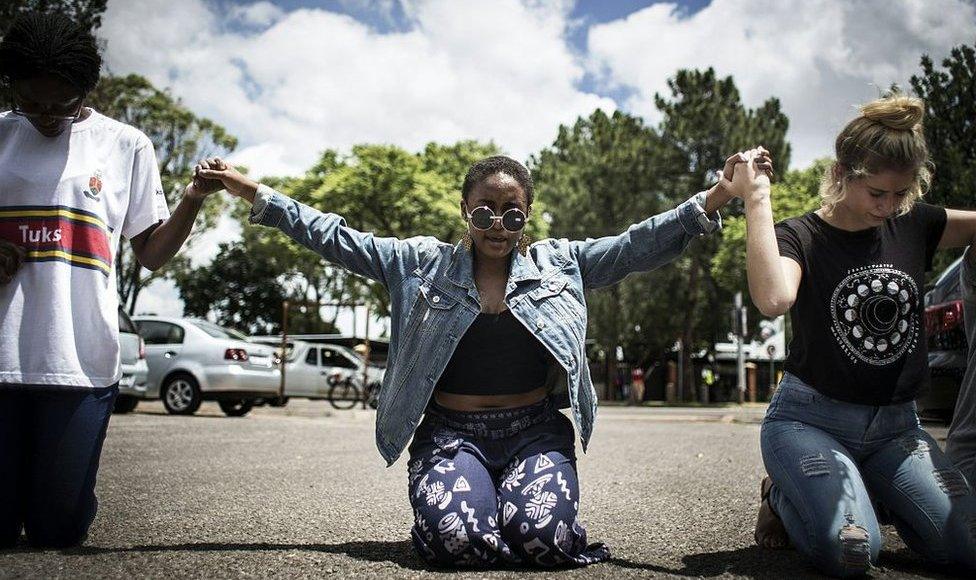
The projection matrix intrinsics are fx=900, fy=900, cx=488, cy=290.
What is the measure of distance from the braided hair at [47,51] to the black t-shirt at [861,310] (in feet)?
9.10

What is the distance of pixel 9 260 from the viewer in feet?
11.0

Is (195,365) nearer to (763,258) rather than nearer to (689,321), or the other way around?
(763,258)

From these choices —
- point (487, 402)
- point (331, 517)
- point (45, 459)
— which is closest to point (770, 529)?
point (487, 402)

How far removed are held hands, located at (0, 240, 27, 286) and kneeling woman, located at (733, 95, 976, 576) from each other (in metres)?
2.69

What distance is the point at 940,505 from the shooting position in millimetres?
3252

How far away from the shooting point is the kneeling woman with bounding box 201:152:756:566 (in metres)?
3.60

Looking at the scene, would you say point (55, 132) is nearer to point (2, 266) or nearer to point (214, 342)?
point (2, 266)

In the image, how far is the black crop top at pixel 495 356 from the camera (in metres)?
3.70

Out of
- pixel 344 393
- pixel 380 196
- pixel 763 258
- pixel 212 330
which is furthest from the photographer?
pixel 380 196

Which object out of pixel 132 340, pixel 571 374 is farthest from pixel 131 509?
pixel 132 340

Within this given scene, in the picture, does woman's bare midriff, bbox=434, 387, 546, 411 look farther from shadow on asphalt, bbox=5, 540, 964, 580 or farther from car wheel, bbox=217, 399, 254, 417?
car wheel, bbox=217, 399, 254, 417

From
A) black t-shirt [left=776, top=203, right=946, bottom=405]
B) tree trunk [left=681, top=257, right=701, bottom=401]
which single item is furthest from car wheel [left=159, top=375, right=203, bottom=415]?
tree trunk [left=681, top=257, right=701, bottom=401]

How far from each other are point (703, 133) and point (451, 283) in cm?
3519

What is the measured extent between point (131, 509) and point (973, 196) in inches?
438
